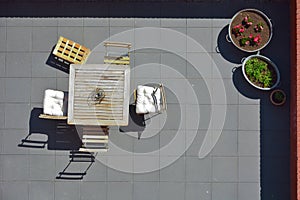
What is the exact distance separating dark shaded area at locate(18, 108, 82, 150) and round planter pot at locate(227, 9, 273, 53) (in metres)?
3.07

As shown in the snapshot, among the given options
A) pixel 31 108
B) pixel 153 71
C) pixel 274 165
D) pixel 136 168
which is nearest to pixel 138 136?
pixel 136 168

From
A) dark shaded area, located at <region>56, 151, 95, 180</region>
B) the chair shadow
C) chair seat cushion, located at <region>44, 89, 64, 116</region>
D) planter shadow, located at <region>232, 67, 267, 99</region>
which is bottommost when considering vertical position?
dark shaded area, located at <region>56, 151, 95, 180</region>

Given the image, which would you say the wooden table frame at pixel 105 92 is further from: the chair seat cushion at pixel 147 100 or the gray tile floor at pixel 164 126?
the gray tile floor at pixel 164 126

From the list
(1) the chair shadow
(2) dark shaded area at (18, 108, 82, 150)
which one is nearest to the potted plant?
(1) the chair shadow

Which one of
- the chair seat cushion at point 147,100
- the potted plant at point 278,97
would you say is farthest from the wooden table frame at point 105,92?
the potted plant at point 278,97

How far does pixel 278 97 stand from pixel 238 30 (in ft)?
4.18

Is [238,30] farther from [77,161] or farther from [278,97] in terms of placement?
[77,161]

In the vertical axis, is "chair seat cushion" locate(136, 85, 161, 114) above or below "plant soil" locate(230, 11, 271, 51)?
below

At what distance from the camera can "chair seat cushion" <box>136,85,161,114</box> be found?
6574 millimetres

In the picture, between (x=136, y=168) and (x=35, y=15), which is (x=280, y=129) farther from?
(x=35, y=15)

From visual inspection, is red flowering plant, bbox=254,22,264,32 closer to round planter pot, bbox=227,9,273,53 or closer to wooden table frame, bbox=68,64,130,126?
round planter pot, bbox=227,9,273,53

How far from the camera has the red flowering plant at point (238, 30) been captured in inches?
267

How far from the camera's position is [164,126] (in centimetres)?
689

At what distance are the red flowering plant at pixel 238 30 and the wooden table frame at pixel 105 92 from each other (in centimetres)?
190
